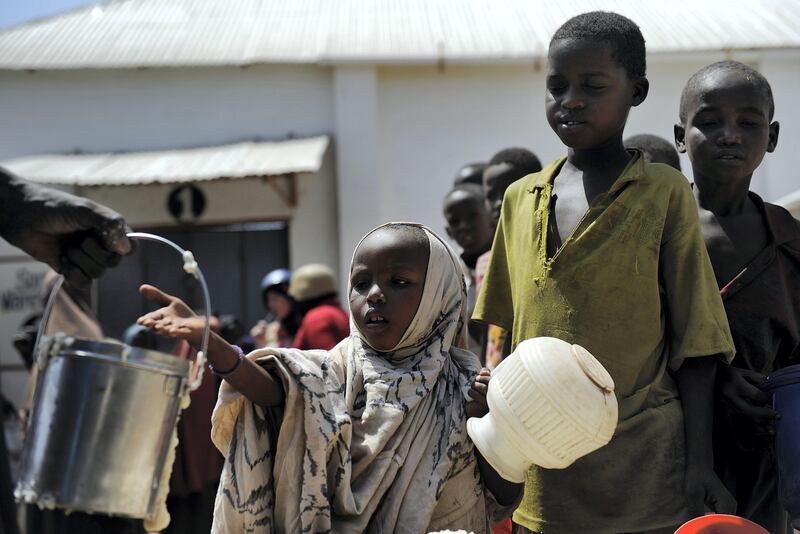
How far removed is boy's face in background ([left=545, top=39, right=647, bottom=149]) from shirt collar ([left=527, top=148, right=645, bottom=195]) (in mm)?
94

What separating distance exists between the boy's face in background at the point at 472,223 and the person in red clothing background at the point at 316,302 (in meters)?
1.28

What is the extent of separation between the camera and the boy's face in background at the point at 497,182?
14.0 ft

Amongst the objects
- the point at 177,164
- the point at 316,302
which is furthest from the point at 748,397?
the point at 177,164

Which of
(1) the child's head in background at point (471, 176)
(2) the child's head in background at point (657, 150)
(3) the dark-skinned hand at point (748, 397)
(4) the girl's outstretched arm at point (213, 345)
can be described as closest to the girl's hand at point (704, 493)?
(3) the dark-skinned hand at point (748, 397)

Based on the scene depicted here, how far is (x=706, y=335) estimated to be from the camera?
2258mm

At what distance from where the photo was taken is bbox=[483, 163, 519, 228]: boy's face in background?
167 inches

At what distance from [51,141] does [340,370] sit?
26.8 feet

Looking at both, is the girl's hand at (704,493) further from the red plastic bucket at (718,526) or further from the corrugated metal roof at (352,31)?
the corrugated metal roof at (352,31)

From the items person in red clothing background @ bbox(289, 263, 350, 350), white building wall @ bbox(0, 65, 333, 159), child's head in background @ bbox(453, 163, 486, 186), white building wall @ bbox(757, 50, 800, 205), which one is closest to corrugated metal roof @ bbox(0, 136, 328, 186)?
white building wall @ bbox(0, 65, 333, 159)

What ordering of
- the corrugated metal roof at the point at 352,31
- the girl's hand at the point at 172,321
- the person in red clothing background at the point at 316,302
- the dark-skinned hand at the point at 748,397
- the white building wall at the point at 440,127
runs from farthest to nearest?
the white building wall at the point at 440,127 < the corrugated metal roof at the point at 352,31 < the person in red clothing background at the point at 316,302 < the dark-skinned hand at the point at 748,397 < the girl's hand at the point at 172,321

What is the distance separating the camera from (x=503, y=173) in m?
4.28

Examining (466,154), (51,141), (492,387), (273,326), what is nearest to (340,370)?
(492,387)

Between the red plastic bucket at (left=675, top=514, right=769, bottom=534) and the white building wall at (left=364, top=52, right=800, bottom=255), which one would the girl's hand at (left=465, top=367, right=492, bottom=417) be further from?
the white building wall at (left=364, top=52, right=800, bottom=255)

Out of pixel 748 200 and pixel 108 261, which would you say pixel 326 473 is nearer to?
pixel 108 261
